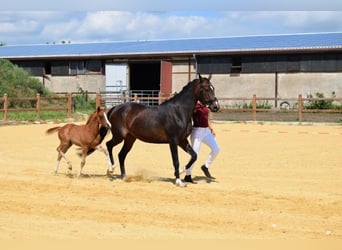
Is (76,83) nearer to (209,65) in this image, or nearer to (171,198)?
(209,65)

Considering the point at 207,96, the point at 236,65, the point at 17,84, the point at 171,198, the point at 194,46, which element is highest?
the point at 194,46

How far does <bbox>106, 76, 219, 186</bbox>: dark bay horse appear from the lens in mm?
11203

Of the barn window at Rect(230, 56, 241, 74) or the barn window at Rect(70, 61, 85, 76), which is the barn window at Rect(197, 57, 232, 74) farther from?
the barn window at Rect(70, 61, 85, 76)

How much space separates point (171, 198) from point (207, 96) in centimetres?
226

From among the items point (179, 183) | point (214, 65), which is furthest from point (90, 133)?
point (214, 65)

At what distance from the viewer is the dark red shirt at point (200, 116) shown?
37.6 ft

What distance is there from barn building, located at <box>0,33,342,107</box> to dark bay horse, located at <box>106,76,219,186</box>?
22.9 meters

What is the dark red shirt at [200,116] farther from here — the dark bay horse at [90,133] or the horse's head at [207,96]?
the dark bay horse at [90,133]

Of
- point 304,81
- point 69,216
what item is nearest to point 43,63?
point 304,81

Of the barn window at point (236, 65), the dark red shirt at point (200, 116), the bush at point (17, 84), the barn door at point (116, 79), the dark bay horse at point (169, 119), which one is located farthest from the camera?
the barn door at point (116, 79)

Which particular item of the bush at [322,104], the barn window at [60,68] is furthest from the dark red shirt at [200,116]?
the barn window at [60,68]

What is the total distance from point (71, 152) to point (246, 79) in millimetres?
20282

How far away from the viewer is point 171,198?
973 cm

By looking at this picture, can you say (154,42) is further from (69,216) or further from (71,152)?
(69,216)
